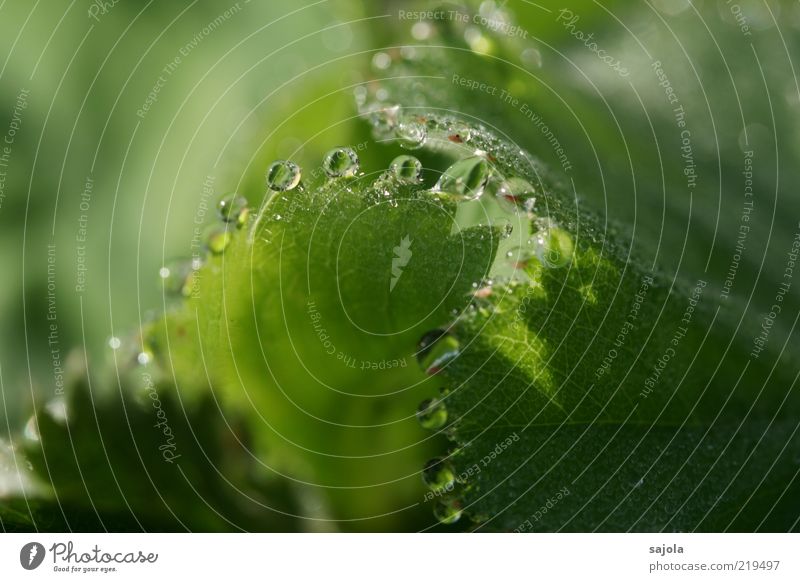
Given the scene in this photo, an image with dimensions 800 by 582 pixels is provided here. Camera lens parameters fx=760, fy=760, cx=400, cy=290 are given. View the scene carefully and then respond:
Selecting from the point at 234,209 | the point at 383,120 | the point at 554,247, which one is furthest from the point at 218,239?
the point at 554,247

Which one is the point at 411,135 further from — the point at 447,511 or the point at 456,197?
the point at 447,511

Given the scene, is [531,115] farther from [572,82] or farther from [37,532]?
[37,532]

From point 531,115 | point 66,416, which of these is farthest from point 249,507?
point 531,115

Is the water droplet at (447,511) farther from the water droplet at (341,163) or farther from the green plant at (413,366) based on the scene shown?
the water droplet at (341,163)
